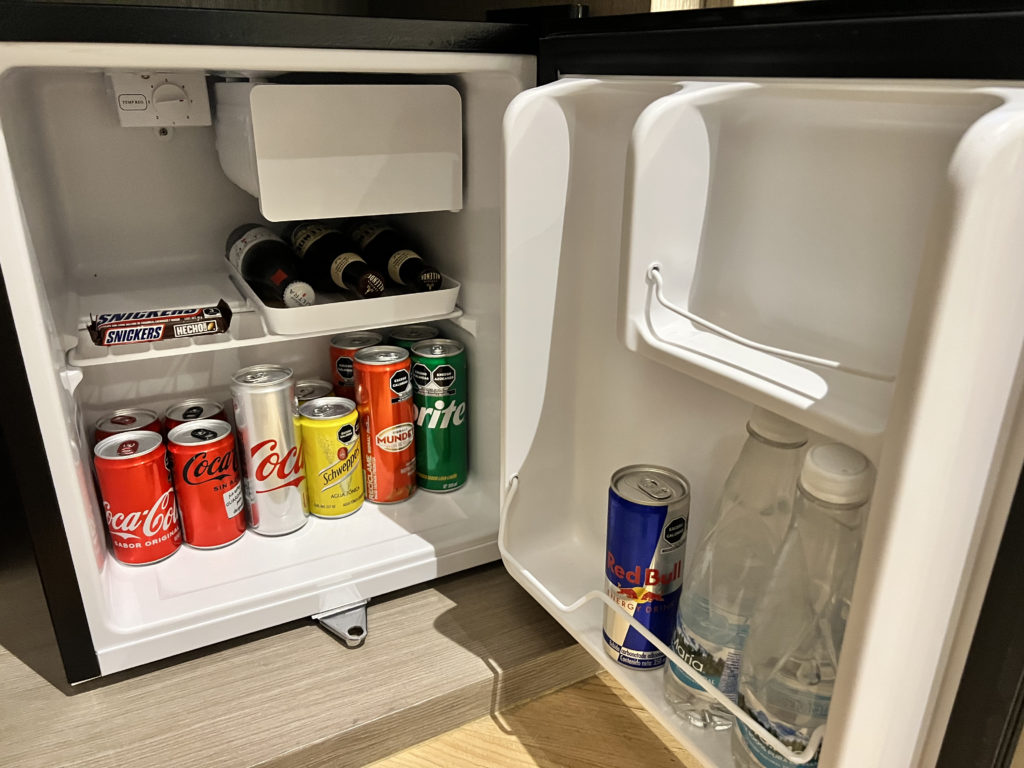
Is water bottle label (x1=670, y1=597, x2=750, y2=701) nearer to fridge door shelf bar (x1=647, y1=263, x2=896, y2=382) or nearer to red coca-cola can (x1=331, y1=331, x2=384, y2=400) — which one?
fridge door shelf bar (x1=647, y1=263, x2=896, y2=382)

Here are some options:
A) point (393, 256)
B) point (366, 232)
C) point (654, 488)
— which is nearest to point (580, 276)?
point (654, 488)

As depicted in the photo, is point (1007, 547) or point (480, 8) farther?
point (480, 8)

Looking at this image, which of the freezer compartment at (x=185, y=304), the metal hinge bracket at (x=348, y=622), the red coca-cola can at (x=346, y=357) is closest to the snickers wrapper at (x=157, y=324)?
the freezer compartment at (x=185, y=304)

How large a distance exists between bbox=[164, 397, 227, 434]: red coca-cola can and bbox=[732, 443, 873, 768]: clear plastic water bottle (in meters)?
0.82

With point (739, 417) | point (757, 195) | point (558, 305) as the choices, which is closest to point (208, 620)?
point (558, 305)

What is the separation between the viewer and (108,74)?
1.02 m

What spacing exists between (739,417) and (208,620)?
0.69 m

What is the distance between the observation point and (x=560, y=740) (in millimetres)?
910

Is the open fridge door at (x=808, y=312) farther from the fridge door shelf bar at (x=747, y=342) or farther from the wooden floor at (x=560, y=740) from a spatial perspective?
the wooden floor at (x=560, y=740)

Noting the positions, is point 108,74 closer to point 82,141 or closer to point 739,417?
point 82,141

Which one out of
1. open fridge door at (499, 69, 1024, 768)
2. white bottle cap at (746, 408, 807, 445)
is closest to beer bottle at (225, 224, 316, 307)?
open fridge door at (499, 69, 1024, 768)

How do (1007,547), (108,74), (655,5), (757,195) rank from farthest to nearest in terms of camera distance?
(108,74) < (655,5) < (757,195) < (1007,547)

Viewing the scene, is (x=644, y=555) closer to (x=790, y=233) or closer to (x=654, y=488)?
(x=654, y=488)

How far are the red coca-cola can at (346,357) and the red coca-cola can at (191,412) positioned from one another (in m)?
0.19
